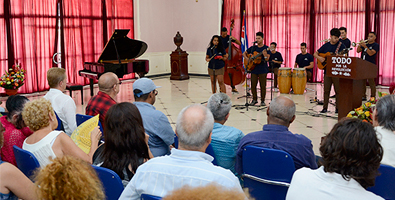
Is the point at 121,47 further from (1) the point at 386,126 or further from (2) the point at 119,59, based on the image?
(1) the point at 386,126

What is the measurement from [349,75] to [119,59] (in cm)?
515

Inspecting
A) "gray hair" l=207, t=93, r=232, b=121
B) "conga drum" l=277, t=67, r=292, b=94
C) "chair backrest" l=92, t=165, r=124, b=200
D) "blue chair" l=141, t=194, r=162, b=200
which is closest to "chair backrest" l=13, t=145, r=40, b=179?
"chair backrest" l=92, t=165, r=124, b=200

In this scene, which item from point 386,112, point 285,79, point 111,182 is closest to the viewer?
point 111,182

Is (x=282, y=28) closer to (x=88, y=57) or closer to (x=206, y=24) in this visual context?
(x=206, y=24)

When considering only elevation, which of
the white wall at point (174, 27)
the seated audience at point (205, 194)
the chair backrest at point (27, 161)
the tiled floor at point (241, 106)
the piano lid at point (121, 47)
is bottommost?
the tiled floor at point (241, 106)

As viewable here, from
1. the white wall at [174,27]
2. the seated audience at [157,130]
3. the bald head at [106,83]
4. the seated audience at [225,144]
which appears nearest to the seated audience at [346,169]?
the seated audience at [225,144]

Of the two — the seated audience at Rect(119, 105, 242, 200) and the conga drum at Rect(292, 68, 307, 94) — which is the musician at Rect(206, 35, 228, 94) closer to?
the conga drum at Rect(292, 68, 307, 94)

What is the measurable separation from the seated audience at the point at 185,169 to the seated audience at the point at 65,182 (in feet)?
1.35

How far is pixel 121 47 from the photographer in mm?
8695

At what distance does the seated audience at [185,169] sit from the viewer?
5.17ft

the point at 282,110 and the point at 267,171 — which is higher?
the point at 282,110

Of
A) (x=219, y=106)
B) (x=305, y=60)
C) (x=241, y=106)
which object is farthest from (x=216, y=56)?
(x=219, y=106)

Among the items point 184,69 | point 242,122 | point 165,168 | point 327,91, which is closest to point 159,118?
point 165,168

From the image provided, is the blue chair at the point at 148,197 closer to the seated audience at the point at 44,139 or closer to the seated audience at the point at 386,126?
the seated audience at the point at 44,139
